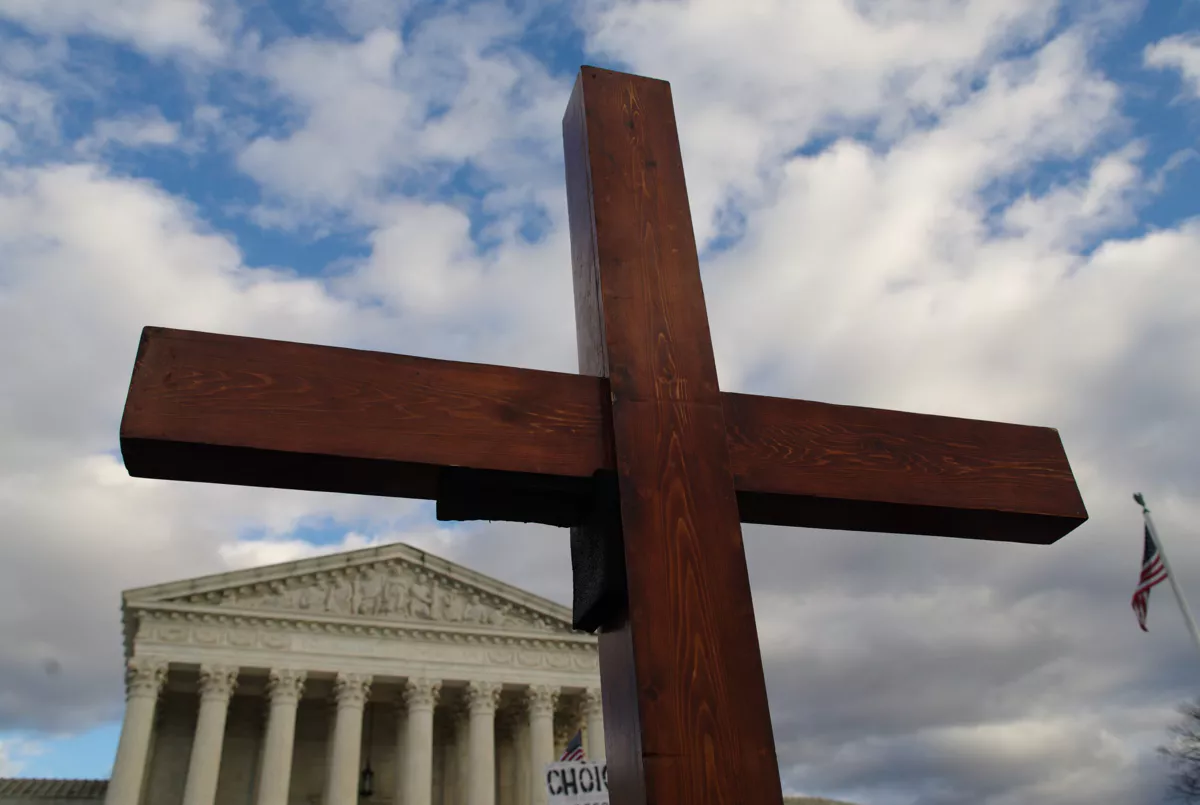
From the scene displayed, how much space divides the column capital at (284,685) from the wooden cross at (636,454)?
32.3 metres

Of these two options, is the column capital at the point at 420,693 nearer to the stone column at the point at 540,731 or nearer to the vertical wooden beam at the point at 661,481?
the stone column at the point at 540,731

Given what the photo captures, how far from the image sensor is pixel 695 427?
6.73ft

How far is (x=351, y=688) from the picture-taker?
105 ft

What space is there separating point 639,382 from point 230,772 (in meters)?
36.8

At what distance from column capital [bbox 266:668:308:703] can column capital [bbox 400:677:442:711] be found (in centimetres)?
379

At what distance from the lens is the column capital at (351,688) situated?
31.7 meters

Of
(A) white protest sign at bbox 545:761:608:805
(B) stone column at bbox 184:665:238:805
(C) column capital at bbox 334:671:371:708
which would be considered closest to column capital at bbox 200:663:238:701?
(B) stone column at bbox 184:665:238:805

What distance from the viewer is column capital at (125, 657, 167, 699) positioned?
29.3 metres

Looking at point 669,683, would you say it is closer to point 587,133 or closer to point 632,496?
point 632,496

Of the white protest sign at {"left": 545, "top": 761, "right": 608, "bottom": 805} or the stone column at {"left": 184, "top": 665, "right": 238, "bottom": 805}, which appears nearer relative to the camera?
the white protest sign at {"left": 545, "top": 761, "right": 608, "bottom": 805}

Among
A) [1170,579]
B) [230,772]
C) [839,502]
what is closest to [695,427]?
[839,502]

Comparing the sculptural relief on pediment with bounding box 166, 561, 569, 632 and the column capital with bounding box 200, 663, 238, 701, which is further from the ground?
the sculptural relief on pediment with bounding box 166, 561, 569, 632

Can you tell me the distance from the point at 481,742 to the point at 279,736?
278 inches

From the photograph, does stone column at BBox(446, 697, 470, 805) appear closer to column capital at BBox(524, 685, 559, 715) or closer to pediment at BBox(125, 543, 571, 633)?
column capital at BBox(524, 685, 559, 715)
